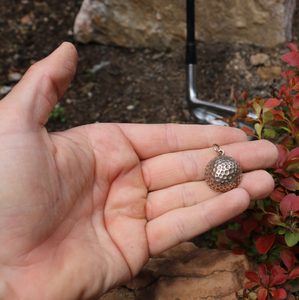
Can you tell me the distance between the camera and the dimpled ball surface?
1853mm

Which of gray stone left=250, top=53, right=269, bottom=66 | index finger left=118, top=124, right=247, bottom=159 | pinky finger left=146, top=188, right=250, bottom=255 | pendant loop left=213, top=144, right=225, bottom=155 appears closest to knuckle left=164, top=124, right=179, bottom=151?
index finger left=118, top=124, right=247, bottom=159

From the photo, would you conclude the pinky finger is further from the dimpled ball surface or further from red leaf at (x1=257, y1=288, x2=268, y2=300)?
red leaf at (x1=257, y1=288, x2=268, y2=300)

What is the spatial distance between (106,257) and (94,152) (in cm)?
41

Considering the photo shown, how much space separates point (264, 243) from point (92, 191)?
65 cm

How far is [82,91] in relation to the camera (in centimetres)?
329

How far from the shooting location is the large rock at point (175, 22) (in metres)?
3.10

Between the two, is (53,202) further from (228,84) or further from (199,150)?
(228,84)

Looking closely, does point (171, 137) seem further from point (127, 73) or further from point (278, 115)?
point (127, 73)

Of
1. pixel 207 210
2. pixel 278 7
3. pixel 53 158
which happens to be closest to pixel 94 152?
pixel 53 158

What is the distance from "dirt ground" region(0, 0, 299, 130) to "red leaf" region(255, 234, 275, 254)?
4.26ft

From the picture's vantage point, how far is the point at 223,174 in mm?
1836

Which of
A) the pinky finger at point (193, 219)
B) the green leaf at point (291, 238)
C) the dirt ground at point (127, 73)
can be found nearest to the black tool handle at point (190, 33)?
the dirt ground at point (127, 73)

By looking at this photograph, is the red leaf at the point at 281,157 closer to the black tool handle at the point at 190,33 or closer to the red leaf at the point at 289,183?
the red leaf at the point at 289,183

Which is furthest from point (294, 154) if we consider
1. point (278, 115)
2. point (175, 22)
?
point (175, 22)
